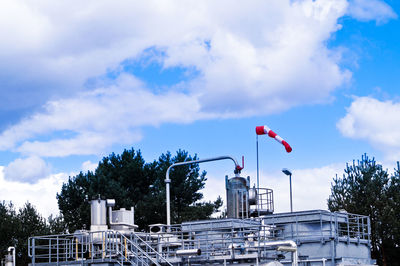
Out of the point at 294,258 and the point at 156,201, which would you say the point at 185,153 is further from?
the point at 294,258

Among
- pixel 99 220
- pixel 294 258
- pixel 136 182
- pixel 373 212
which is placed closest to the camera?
pixel 294 258

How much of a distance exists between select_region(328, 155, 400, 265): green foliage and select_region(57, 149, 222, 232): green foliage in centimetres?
1429

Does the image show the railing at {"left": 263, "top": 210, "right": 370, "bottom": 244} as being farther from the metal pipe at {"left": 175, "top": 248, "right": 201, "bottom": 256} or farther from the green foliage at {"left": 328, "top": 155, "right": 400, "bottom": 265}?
the green foliage at {"left": 328, "top": 155, "right": 400, "bottom": 265}

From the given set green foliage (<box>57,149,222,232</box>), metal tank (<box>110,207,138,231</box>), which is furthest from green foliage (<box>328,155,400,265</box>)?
metal tank (<box>110,207,138,231</box>)

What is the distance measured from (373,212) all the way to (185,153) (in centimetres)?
2151

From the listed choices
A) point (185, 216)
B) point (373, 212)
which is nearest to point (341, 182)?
point (373, 212)

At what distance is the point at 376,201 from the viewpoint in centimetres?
4806

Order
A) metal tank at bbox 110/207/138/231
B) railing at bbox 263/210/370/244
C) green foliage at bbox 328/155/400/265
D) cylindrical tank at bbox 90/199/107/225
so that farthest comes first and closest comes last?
green foliage at bbox 328/155/400/265
railing at bbox 263/210/370/244
metal tank at bbox 110/207/138/231
cylindrical tank at bbox 90/199/107/225

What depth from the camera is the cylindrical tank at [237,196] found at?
106ft

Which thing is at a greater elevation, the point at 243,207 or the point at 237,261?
the point at 243,207

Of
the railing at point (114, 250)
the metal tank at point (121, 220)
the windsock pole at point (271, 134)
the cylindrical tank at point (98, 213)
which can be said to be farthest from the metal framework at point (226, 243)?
the windsock pole at point (271, 134)

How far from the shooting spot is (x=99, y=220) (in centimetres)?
2734

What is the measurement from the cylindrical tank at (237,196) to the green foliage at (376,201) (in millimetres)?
18381

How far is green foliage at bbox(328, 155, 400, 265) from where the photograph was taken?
46.8 m
